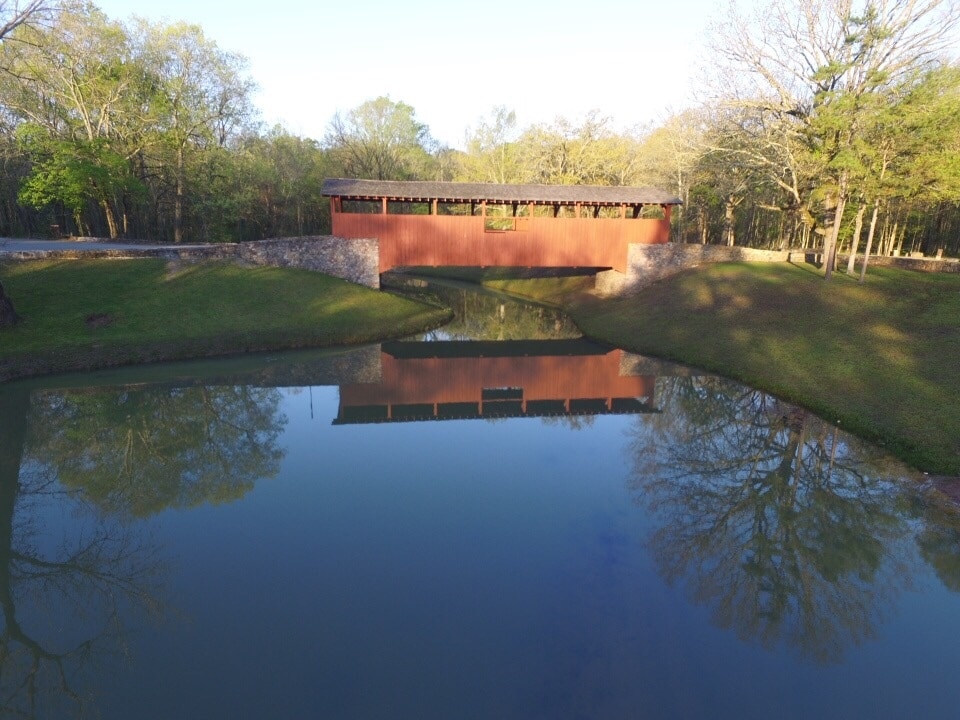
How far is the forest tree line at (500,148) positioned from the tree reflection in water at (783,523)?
61.1ft

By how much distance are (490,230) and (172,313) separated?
762 inches

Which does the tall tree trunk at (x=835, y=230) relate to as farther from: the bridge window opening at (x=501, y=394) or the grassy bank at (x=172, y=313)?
the grassy bank at (x=172, y=313)

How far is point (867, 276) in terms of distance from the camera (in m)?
31.3

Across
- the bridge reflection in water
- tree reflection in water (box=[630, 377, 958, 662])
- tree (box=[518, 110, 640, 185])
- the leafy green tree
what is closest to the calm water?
tree reflection in water (box=[630, 377, 958, 662])

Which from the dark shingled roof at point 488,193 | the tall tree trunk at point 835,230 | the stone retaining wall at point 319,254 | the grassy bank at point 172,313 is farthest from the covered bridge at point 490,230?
the tall tree trunk at point 835,230

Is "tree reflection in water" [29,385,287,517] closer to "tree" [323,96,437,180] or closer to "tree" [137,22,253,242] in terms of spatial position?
"tree" [137,22,253,242]

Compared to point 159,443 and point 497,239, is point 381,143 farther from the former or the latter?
point 159,443

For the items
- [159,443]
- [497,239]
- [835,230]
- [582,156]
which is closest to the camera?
[159,443]

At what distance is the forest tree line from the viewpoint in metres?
27.8

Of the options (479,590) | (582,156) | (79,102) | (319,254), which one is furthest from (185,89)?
(479,590)

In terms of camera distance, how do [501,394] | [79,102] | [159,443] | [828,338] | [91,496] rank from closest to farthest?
[91,496] → [159,443] → [501,394] → [828,338] → [79,102]

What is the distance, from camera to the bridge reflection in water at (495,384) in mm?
20875

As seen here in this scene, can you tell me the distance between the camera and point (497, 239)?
3519 cm

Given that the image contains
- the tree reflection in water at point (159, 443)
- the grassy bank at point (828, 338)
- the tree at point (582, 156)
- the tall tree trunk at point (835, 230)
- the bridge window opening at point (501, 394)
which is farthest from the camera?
the tree at point (582, 156)
